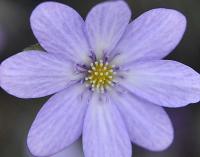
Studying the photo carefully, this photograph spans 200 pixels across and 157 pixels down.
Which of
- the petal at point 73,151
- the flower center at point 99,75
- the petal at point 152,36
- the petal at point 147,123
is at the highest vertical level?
the petal at point 152,36

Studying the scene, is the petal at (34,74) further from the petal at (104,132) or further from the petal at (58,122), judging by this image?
the petal at (104,132)

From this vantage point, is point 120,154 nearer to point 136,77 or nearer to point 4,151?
point 136,77

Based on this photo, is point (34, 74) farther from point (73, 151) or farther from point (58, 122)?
point (73, 151)

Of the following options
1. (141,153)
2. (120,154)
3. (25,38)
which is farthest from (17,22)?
(120,154)

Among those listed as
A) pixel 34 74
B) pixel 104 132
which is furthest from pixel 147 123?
pixel 34 74

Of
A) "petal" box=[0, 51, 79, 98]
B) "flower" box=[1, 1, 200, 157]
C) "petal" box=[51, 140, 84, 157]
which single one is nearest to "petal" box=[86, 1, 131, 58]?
"flower" box=[1, 1, 200, 157]

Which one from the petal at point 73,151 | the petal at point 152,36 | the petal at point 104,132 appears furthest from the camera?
the petal at point 73,151

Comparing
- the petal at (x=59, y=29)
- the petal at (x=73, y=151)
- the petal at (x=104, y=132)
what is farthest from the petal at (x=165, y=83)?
the petal at (x=73, y=151)
